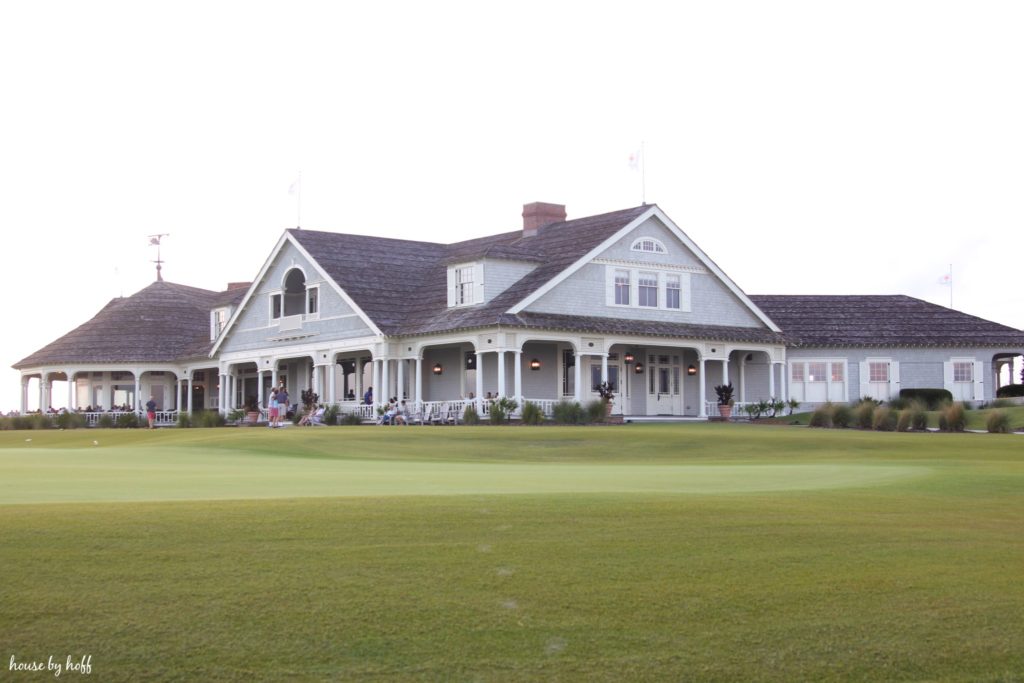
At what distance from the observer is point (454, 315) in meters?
44.1

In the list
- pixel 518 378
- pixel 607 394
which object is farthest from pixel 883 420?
pixel 518 378

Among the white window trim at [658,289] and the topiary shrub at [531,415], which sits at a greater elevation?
the white window trim at [658,289]

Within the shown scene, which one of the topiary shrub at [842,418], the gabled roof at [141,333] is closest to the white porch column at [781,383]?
the topiary shrub at [842,418]

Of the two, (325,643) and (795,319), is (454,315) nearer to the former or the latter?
(795,319)

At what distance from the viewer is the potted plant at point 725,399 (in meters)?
47.2

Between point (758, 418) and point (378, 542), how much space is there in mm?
38017

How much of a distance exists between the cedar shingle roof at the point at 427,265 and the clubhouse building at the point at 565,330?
3.4 inches

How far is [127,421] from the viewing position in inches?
2111

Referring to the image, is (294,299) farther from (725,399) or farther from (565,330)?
(725,399)

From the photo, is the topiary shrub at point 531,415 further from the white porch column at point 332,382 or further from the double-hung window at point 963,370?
the double-hung window at point 963,370

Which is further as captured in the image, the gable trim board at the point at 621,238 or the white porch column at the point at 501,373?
the gable trim board at the point at 621,238

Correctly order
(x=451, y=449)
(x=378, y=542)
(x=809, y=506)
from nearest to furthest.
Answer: (x=378, y=542), (x=809, y=506), (x=451, y=449)

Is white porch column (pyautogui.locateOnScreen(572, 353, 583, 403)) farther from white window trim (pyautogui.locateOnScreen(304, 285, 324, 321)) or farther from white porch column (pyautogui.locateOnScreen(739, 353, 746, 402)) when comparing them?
white window trim (pyautogui.locateOnScreen(304, 285, 324, 321))

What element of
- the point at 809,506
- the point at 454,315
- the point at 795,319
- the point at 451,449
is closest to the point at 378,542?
the point at 809,506
